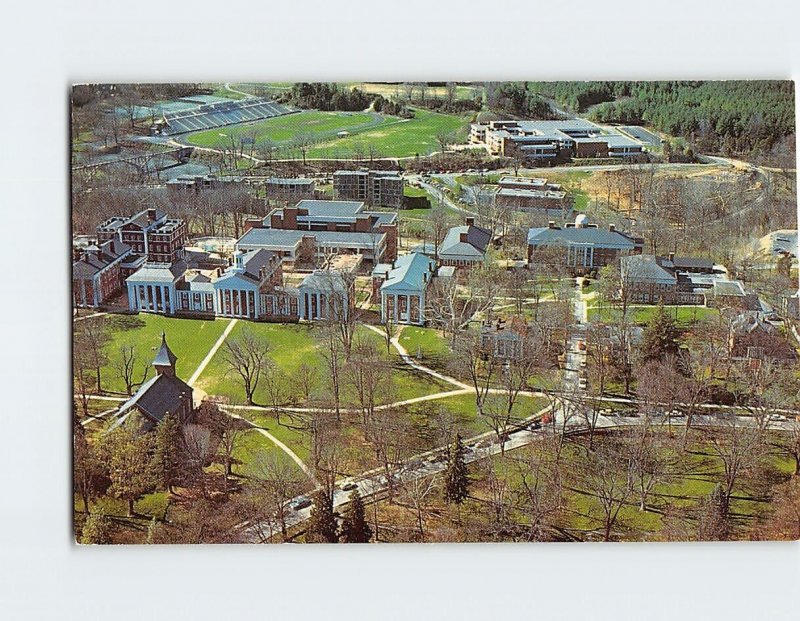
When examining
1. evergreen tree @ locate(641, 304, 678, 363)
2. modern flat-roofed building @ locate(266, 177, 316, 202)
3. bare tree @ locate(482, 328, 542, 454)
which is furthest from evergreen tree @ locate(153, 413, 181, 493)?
evergreen tree @ locate(641, 304, 678, 363)

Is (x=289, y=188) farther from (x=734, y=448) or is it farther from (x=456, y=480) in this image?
(x=734, y=448)

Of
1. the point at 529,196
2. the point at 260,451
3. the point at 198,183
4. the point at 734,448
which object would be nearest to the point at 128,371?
the point at 260,451

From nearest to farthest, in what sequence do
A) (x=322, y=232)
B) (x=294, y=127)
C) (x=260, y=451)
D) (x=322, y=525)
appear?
(x=322, y=525), (x=260, y=451), (x=294, y=127), (x=322, y=232)

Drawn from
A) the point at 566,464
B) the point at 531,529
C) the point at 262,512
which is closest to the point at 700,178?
the point at 566,464

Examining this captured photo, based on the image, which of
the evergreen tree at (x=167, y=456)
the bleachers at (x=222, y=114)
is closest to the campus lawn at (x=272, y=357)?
the evergreen tree at (x=167, y=456)

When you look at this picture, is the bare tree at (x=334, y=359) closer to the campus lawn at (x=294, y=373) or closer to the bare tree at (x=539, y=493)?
the campus lawn at (x=294, y=373)

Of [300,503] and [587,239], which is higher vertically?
[587,239]

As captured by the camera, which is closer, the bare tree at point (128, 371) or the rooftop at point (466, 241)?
the bare tree at point (128, 371)
